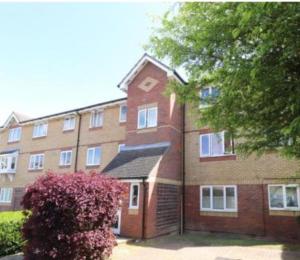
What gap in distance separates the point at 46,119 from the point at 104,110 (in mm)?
7074

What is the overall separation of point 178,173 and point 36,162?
606 inches

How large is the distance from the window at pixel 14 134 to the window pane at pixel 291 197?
990 inches

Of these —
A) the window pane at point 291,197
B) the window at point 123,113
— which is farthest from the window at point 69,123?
the window pane at point 291,197

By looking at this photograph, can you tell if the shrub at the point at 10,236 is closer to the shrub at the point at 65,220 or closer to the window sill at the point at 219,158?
the shrub at the point at 65,220

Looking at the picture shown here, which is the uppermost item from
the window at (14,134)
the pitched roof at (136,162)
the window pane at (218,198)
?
the window at (14,134)

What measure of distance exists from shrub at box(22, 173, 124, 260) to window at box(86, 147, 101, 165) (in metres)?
12.6

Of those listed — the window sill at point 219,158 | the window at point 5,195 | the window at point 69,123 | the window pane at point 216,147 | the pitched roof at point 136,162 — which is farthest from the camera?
the window at point 5,195

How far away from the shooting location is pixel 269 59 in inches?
211

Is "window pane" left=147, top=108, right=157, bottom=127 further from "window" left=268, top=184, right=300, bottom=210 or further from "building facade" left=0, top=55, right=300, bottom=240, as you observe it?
A: "window" left=268, top=184, right=300, bottom=210

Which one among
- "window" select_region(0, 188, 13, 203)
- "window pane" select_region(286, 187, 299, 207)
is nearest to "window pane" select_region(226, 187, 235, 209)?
"window pane" select_region(286, 187, 299, 207)

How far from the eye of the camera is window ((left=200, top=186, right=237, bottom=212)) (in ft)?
51.3

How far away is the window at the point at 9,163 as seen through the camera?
2766 centimetres

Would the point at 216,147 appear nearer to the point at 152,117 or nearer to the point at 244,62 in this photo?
the point at 152,117

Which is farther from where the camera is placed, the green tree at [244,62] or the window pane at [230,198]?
the window pane at [230,198]
